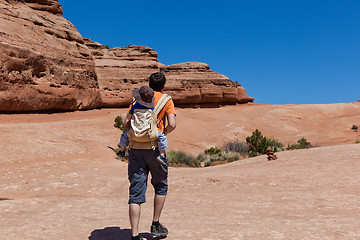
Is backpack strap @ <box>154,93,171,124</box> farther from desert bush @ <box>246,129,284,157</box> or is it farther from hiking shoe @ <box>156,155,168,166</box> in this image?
desert bush @ <box>246,129,284,157</box>

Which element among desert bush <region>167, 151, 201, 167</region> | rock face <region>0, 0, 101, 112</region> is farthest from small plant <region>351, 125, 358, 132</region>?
rock face <region>0, 0, 101, 112</region>

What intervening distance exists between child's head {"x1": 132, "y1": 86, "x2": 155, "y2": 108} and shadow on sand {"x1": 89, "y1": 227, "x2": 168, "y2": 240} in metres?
1.71

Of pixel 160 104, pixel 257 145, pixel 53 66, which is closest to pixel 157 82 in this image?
pixel 160 104

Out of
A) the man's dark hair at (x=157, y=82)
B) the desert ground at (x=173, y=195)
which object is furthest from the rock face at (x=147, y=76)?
the man's dark hair at (x=157, y=82)

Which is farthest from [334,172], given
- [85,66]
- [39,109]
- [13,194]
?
[85,66]

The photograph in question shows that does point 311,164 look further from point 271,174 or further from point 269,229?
point 269,229

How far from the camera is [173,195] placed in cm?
657

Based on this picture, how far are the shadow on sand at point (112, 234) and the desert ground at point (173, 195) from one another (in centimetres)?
1

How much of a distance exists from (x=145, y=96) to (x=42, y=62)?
1812cm

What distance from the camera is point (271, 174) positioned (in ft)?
24.3

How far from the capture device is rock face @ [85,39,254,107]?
3000cm

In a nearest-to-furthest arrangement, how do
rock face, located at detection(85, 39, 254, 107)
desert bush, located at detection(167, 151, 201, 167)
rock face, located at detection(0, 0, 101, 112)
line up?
desert bush, located at detection(167, 151, 201, 167) → rock face, located at detection(0, 0, 101, 112) → rock face, located at detection(85, 39, 254, 107)

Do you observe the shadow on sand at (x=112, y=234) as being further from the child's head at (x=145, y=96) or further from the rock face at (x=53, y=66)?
the rock face at (x=53, y=66)

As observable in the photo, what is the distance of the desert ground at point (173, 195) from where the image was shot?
379cm
